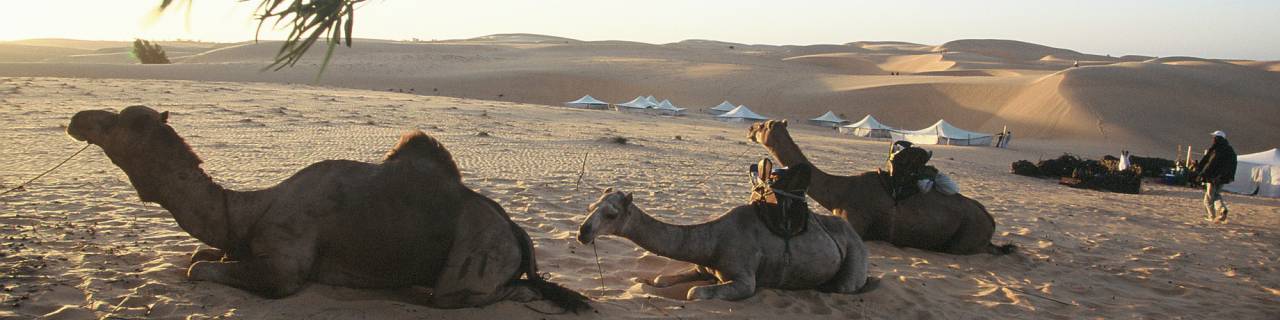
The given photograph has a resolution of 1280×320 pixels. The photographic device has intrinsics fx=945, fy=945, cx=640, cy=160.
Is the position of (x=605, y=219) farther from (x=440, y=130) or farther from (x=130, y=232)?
(x=440, y=130)

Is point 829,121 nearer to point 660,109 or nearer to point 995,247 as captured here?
point 660,109

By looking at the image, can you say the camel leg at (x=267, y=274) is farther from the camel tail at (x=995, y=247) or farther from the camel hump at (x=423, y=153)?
the camel tail at (x=995, y=247)

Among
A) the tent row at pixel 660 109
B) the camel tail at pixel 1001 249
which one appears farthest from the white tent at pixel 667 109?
the camel tail at pixel 1001 249

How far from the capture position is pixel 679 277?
7.69m

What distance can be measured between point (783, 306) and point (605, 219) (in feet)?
5.88

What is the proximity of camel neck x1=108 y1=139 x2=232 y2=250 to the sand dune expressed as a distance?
39cm

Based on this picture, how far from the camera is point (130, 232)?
788cm

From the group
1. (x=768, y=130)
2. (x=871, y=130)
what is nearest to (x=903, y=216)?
(x=768, y=130)

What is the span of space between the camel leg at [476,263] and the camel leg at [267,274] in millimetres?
840

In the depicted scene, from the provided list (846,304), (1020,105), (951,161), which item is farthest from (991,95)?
(846,304)

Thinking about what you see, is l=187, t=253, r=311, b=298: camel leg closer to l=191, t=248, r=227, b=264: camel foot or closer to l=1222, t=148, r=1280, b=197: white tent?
l=191, t=248, r=227, b=264: camel foot

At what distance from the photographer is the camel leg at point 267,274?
5.82 m

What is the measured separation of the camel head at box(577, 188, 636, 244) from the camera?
19.8 ft

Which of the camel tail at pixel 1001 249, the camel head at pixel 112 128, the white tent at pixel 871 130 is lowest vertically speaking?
the white tent at pixel 871 130
